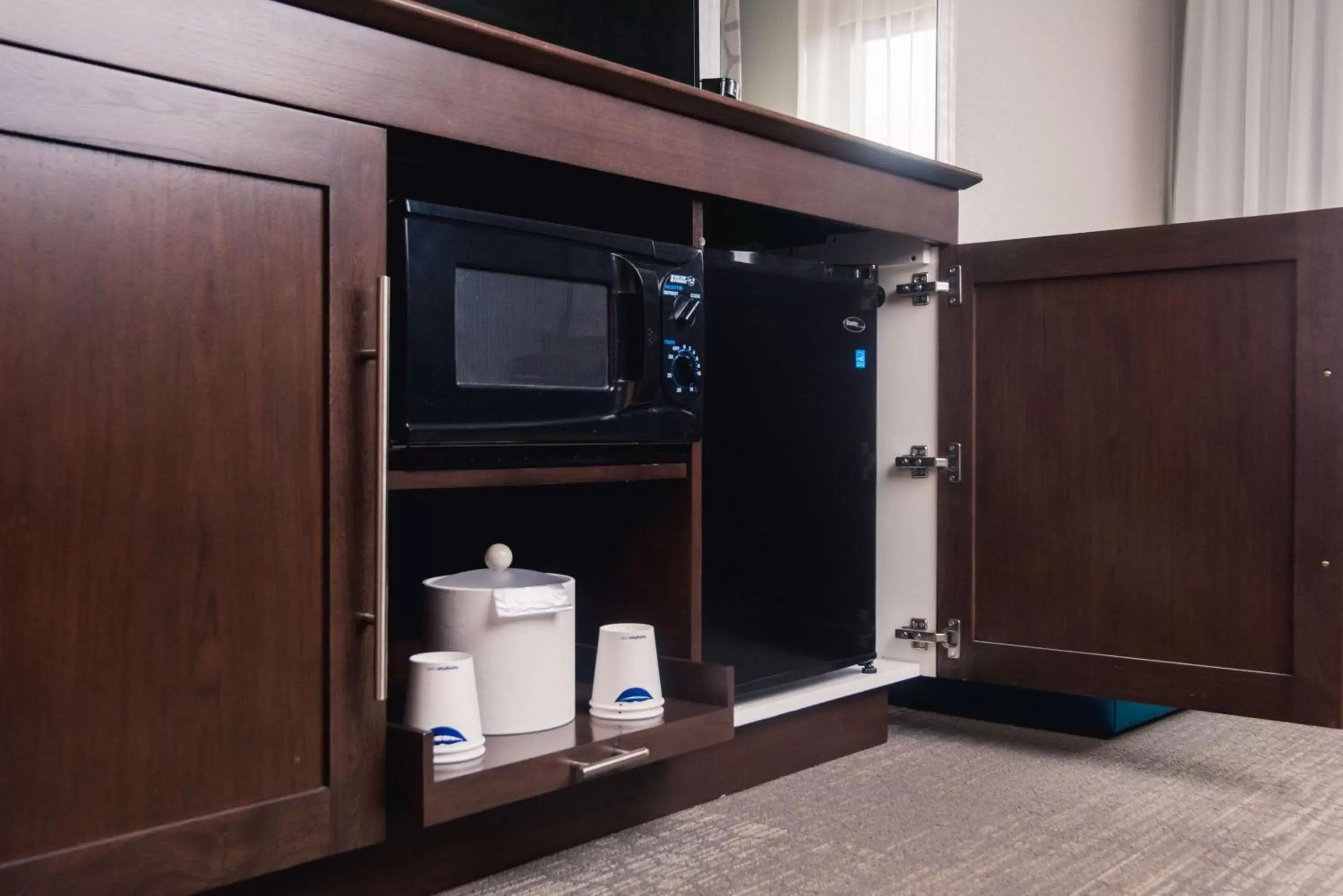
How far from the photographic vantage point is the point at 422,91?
1.08 meters

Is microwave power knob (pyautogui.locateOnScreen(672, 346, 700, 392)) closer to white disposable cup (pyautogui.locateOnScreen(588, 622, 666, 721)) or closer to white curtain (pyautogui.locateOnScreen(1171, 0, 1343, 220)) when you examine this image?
white disposable cup (pyautogui.locateOnScreen(588, 622, 666, 721))

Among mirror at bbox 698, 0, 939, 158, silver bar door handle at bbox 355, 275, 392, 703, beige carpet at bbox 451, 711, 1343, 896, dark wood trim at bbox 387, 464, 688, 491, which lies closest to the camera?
silver bar door handle at bbox 355, 275, 392, 703

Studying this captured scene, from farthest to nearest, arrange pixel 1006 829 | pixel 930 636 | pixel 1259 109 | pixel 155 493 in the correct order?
pixel 1259 109
pixel 930 636
pixel 1006 829
pixel 155 493

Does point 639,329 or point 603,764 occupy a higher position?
point 639,329

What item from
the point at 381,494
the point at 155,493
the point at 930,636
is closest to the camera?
the point at 155,493

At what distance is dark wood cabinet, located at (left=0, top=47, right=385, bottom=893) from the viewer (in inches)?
32.4

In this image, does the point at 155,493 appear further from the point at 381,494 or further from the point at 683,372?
the point at 683,372

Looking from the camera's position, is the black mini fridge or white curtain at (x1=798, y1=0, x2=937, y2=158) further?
white curtain at (x1=798, y1=0, x2=937, y2=158)

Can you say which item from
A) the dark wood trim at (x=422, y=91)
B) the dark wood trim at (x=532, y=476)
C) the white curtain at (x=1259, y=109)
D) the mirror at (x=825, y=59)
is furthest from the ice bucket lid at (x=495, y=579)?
the white curtain at (x=1259, y=109)

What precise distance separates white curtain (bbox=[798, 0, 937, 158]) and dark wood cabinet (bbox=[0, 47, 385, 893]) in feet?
3.77

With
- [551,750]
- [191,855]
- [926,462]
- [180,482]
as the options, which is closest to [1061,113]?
[926,462]

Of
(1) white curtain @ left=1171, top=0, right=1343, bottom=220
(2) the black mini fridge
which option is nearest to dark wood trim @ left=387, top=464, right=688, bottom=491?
(2) the black mini fridge

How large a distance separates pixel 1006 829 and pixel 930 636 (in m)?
0.42

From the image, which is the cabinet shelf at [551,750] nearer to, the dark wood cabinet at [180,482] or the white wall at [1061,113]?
the dark wood cabinet at [180,482]
